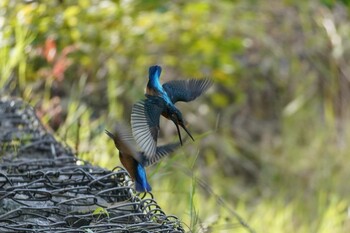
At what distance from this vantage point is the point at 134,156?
260 cm

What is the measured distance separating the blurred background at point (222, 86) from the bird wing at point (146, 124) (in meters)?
1.40

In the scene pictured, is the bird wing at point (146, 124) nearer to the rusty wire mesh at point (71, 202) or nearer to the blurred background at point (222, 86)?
the rusty wire mesh at point (71, 202)

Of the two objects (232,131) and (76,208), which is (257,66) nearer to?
(232,131)

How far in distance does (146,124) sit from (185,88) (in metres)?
0.32

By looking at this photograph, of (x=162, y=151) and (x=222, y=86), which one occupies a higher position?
(x=222, y=86)

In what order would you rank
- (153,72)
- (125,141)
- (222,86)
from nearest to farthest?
(153,72)
(125,141)
(222,86)

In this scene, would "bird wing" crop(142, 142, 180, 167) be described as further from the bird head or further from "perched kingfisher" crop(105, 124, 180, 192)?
the bird head

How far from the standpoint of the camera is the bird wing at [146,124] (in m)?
2.31

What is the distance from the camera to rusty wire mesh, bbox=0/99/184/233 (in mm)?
2273

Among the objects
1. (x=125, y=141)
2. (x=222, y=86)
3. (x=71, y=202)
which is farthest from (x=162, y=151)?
(x=222, y=86)

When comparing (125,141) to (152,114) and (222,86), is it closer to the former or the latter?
(152,114)

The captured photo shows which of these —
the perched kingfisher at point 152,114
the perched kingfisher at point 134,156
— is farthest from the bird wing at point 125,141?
the perched kingfisher at point 152,114

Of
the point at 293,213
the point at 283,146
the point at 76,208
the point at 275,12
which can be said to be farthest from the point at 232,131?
the point at 76,208

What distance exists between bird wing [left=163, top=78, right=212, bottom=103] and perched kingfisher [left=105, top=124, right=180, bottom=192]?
0.46 feet
